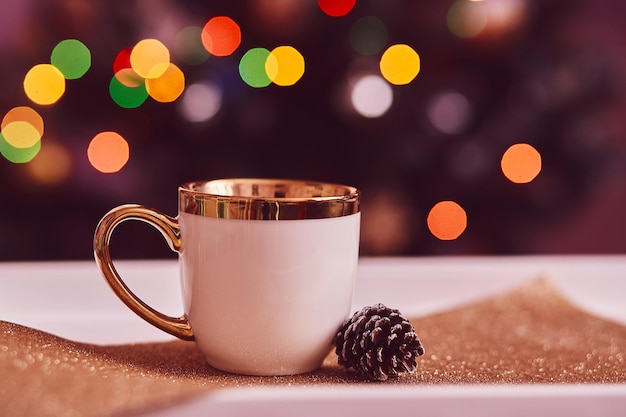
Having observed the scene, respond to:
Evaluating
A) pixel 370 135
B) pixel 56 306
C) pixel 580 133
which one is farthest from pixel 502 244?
pixel 56 306

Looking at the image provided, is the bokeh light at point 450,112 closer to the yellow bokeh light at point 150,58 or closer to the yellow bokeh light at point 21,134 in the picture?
the yellow bokeh light at point 150,58

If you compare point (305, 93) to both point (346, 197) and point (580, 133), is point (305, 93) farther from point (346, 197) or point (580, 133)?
point (346, 197)

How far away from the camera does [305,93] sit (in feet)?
3.66

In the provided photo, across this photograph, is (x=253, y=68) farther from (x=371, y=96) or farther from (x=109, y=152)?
(x=109, y=152)

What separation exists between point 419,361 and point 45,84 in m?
0.85

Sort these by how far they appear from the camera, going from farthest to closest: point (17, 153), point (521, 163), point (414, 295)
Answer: point (521, 163) < point (17, 153) < point (414, 295)

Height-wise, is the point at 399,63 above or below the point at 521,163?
above

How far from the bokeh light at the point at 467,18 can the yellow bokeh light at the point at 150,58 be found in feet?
1.50

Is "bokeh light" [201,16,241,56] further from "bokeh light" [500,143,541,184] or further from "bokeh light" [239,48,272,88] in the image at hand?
"bokeh light" [500,143,541,184]

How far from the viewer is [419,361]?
0.51 meters

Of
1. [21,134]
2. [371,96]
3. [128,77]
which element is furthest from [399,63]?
[21,134]

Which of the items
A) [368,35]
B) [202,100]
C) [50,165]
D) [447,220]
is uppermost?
[368,35]

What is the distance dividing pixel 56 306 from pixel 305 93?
1.98 ft

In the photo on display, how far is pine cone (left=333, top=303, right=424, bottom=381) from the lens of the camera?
45 cm
